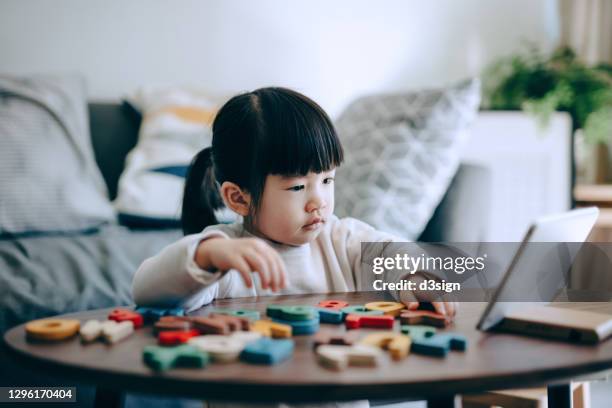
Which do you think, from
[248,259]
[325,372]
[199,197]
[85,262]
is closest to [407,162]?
[199,197]

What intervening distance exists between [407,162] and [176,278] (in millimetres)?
1016

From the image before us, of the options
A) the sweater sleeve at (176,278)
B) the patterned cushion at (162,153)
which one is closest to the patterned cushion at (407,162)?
the patterned cushion at (162,153)

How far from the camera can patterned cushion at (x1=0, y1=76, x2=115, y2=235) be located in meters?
1.60

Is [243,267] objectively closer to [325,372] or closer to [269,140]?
[325,372]

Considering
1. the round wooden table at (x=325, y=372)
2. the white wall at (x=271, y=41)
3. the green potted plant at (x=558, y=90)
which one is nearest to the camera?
the round wooden table at (x=325, y=372)

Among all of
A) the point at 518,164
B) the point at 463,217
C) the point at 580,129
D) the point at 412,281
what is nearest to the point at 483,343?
the point at 412,281

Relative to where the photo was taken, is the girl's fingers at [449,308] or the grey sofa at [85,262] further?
the grey sofa at [85,262]

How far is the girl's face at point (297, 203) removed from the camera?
2.96 feet

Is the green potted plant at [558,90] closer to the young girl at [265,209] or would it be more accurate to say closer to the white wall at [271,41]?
the white wall at [271,41]

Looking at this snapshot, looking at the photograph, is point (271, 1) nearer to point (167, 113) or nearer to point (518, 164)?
point (167, 113)

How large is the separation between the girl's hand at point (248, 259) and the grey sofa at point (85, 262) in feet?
1.46

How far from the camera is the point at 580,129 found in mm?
2420

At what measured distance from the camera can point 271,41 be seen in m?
2.46

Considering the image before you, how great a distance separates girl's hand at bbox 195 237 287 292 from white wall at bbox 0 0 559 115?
1.51 metres
